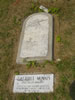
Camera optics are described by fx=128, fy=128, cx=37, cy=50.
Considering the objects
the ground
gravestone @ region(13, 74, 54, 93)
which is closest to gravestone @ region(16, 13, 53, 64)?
the ground

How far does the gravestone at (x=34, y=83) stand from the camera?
2.88 metres

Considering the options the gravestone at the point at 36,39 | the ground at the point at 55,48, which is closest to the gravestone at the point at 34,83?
the ground at the point at 55,48

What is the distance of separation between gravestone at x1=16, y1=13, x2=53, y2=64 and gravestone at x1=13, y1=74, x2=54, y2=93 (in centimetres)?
42

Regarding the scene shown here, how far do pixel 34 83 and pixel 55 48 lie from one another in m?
1.08

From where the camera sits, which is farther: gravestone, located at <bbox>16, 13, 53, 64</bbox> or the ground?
gravestone, located at <bbox>16, 13, 53, 64</bbox>

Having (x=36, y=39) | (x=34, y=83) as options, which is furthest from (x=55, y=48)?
(x=34, y=83)

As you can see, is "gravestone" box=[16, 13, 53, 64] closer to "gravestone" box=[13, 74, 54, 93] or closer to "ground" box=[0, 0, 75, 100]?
"ground" box=[0, 0, 75, 100]

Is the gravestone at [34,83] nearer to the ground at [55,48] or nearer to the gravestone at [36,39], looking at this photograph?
the ground at [55,48]

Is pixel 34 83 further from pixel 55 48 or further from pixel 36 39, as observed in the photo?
pixel 36 39

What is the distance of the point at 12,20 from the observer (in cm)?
444

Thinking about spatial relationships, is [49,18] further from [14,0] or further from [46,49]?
[14,0]

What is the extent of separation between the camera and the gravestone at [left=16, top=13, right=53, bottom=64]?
3.26 metres

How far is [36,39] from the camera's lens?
3559 millimetres

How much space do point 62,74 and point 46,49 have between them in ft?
2.44
